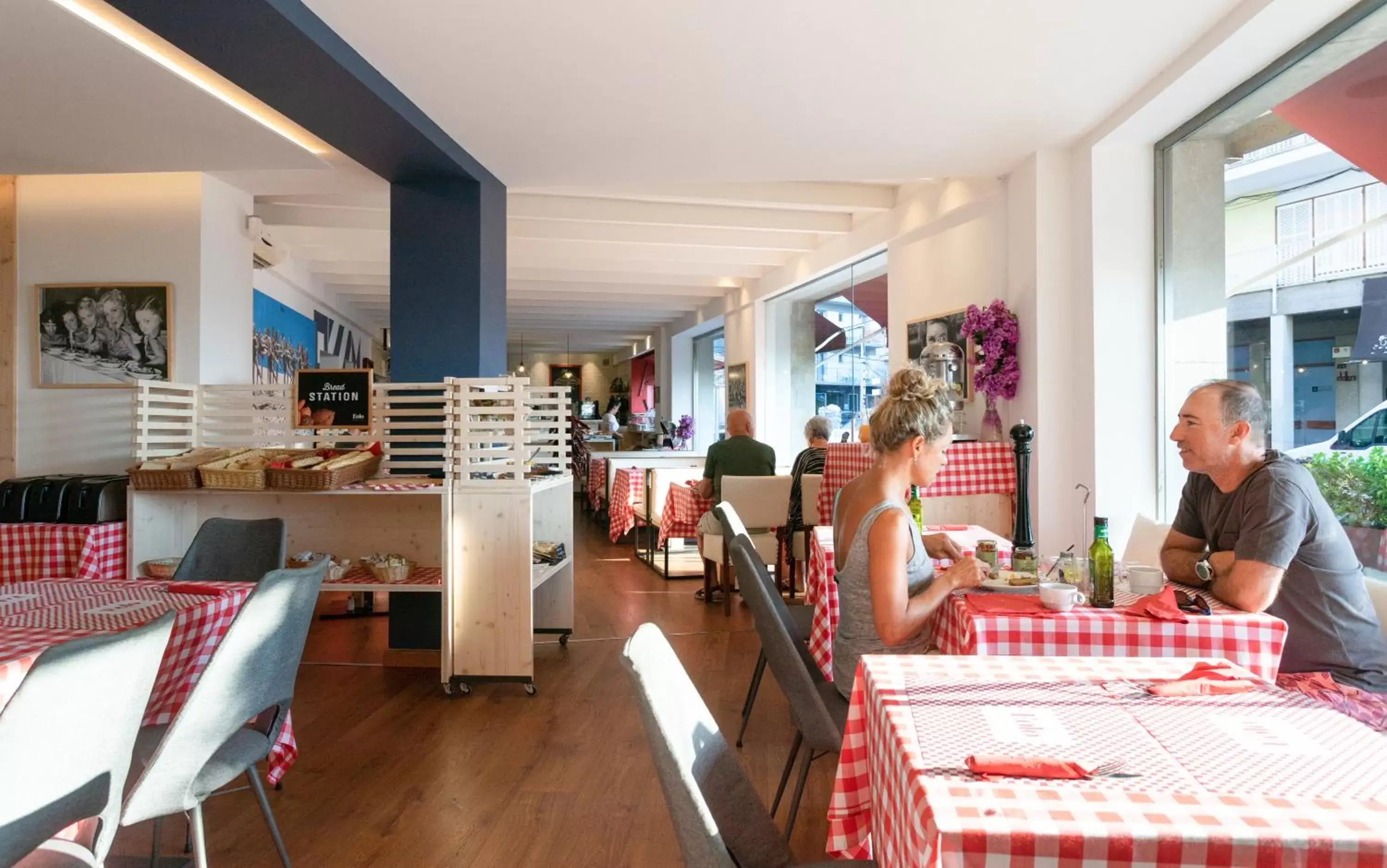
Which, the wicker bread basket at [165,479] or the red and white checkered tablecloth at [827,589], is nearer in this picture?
the red and white checkered tablecloth at [827,589]

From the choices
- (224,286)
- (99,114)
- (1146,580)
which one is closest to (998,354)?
(1146,580)

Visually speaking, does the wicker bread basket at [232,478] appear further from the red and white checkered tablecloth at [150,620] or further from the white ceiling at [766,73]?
the white ceiling at [766,73]

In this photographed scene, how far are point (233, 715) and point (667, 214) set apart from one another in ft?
20.9

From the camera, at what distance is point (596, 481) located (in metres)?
11.8

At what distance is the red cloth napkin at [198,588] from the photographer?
292 centimetres

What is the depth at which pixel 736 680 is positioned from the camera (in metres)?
4.73

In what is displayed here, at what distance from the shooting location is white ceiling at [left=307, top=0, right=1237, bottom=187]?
3.52 m

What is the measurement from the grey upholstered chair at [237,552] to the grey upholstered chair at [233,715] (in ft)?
4.18

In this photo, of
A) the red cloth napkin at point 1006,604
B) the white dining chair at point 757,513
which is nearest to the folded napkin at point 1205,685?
the red cloth napkin at point 1006,604

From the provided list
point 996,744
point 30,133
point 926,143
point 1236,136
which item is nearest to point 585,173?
point 926,143

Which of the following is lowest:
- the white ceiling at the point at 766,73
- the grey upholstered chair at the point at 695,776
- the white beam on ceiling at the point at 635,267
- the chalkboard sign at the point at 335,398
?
the grey upholstered chair at the point at 695,776

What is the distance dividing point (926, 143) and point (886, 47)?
54.2 inches

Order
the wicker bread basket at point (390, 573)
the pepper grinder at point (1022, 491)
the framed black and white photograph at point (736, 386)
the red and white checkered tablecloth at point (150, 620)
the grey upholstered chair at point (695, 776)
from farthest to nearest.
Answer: the framed black and white photograph at point (736, 386)
the wicker bread basket at point (390, 573)
the pepper grinder at point (1022, 491)
the red and white checkered tablecloth at point (150, 620)
the grey upholstered chair at point (695, 776)

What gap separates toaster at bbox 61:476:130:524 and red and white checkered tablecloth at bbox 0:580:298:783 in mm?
2201
